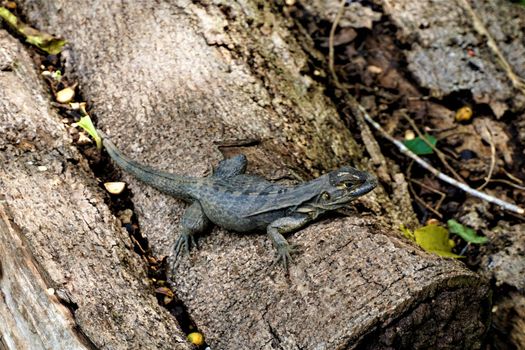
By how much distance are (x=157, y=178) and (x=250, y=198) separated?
0.83m

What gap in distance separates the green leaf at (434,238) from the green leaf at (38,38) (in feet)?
13.5

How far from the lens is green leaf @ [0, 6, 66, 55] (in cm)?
648

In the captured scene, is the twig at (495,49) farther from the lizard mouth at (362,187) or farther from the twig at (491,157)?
the lizard mouth at (362,187)

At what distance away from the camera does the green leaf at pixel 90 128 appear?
5664mm

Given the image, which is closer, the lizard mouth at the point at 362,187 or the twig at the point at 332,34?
the lizard mouth at the point at 362,187

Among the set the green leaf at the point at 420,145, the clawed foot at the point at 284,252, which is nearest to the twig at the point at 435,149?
the green leaf at the point at 420,145

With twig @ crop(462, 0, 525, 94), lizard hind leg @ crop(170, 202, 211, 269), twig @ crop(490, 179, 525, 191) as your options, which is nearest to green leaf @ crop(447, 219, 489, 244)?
twig @ crop(490, 179, 525, 191)

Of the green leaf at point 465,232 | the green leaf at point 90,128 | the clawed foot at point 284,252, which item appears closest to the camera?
the clawed foot at point 284,252

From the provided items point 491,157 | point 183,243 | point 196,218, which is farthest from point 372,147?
point 183,243

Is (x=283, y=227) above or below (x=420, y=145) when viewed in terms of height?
above

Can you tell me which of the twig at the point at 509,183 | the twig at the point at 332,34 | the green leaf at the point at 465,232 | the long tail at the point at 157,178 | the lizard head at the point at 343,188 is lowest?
the green leaf at the point at 465,232

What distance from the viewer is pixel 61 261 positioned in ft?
14.4

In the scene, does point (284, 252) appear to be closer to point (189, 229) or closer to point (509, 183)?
point (189, 229)

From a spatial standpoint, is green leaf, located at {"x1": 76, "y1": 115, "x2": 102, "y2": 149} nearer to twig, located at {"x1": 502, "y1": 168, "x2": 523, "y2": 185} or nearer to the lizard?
the lizard
